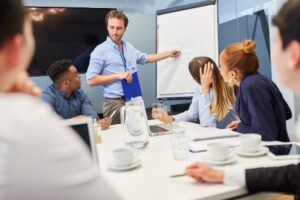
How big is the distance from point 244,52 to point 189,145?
0.70 metres

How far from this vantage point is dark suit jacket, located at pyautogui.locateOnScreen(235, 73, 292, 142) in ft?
5.81

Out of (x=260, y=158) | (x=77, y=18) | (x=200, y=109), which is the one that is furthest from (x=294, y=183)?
(x=77, y=18)

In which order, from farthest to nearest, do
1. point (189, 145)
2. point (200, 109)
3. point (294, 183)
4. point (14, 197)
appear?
point (200, 109), point (189, 145), point (294, 183), point (14, 197)

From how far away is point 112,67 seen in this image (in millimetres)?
3090

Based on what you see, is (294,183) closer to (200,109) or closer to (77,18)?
(200,109)

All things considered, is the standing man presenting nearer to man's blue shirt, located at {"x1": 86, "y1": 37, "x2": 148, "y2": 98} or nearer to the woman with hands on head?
man's blue shirt, located at {"x1": 86, "y1": 37, "x2": 148, "y2": 98}

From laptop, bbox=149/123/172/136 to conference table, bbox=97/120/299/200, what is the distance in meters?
0.23

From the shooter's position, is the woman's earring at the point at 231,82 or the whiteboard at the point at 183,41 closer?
the woman's earring at the point at 231,82

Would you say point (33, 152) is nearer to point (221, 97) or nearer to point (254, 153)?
point (254, 153)

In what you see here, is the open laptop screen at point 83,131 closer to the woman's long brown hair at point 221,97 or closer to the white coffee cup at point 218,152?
the white coffee cup at point 218,152

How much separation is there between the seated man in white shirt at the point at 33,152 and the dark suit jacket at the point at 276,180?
734 millimetres

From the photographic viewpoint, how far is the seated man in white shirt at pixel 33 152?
0.43m

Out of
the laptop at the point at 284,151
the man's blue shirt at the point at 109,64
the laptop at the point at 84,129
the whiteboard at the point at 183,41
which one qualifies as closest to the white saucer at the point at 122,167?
the laptop at the point at 84,129

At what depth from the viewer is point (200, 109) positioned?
7.63ft
